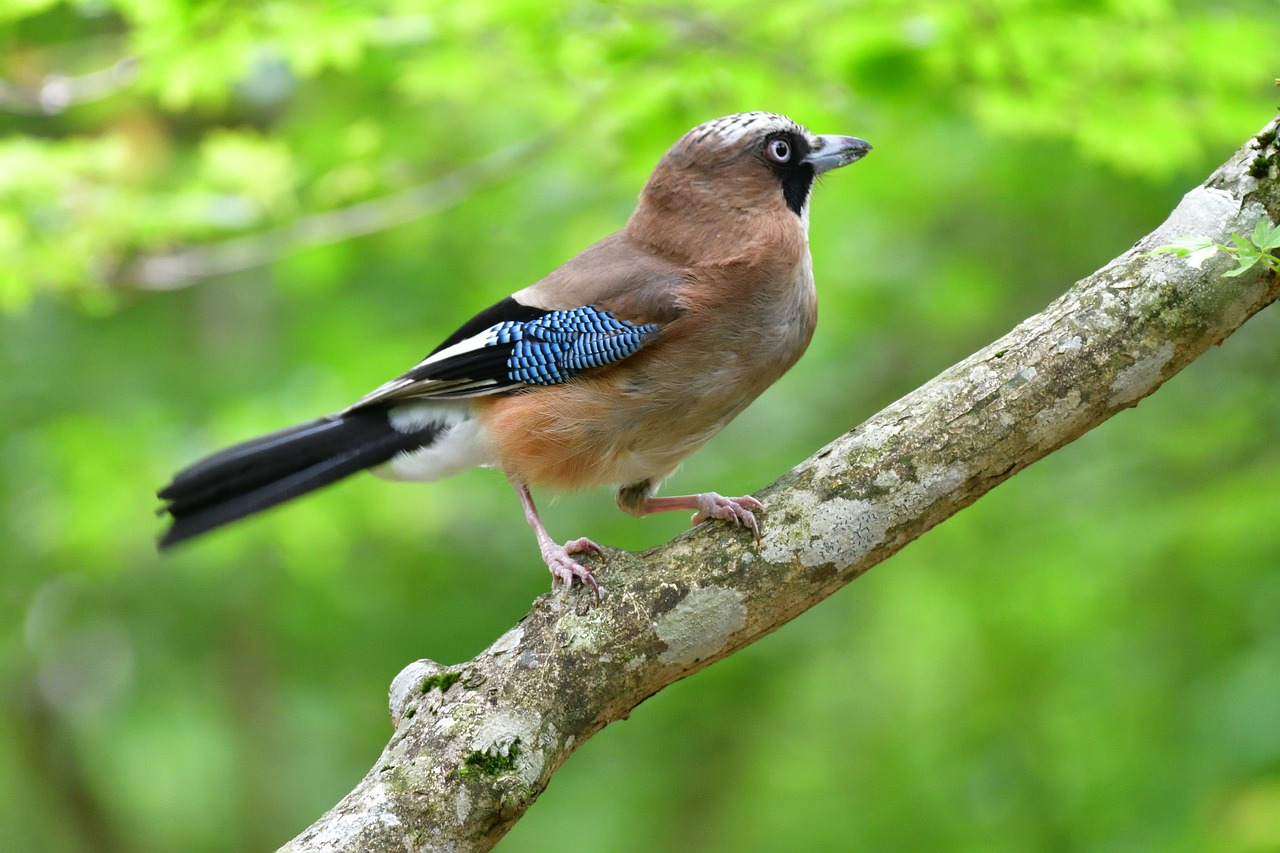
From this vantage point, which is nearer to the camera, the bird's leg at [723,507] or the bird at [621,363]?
the bird's leg at [723,507]

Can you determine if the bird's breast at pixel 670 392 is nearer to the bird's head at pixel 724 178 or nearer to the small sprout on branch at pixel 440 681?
the bird's head at pixel 724 178

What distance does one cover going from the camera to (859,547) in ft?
10.5

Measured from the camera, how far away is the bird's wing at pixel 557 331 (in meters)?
4.09

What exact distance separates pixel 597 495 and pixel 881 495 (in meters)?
3.89

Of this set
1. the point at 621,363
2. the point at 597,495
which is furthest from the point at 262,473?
the point at 597,495

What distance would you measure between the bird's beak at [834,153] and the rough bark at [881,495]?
147cm

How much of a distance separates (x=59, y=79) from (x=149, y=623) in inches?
149

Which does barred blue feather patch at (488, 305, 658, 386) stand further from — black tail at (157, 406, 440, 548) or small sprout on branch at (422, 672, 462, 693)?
small sprout on branch at (422, 672, 462, 693)

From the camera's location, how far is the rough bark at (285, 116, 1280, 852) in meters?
3.12

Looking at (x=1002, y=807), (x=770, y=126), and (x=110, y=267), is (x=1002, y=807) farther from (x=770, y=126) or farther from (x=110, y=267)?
(x=110, y=267)

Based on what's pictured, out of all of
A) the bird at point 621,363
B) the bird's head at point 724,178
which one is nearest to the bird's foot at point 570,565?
the bird at point 621,363

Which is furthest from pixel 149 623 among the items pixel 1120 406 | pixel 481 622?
pixel 1120 406

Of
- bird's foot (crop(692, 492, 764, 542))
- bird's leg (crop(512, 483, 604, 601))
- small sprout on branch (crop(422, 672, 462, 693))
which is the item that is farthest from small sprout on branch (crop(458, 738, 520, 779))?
bird's foot (crop(692, 492, 764, 542))

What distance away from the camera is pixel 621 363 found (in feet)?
13.5
